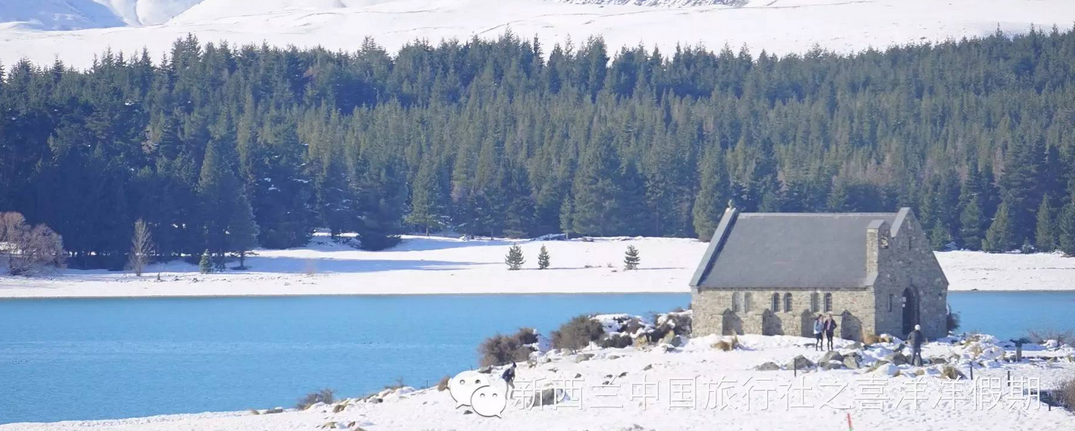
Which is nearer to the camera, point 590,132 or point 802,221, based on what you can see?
point 802,221

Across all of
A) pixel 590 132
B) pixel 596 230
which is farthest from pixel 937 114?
pixel 596 230

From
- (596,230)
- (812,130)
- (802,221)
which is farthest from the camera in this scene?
(812,130)

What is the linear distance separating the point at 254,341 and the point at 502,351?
15.3 metres

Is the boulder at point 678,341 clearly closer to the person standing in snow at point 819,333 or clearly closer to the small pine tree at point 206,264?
the person standing in snow at point 819,333

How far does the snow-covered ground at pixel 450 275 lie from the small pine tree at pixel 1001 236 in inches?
97.7

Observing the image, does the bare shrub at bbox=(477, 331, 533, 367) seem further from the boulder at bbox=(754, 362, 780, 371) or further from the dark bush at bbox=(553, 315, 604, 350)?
the boulder at bbox=(754, 362, 780, 371)

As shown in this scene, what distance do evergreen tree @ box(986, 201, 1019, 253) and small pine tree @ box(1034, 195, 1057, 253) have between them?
1.23 m

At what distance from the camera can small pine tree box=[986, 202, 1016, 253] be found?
3351 inches

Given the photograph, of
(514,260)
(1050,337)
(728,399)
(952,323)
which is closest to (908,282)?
(952,323)

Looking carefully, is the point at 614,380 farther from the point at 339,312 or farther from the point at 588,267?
the point at 588,267

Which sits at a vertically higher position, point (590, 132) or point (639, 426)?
point (590, 132)

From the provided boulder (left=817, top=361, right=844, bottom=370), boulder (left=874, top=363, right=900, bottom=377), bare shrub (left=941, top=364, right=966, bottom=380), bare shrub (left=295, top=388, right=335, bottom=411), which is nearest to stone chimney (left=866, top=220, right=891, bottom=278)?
boulder (left=817, top=361, right=844, bottom=370)

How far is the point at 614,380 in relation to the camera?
108 ft

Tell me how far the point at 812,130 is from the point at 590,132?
17.1m
